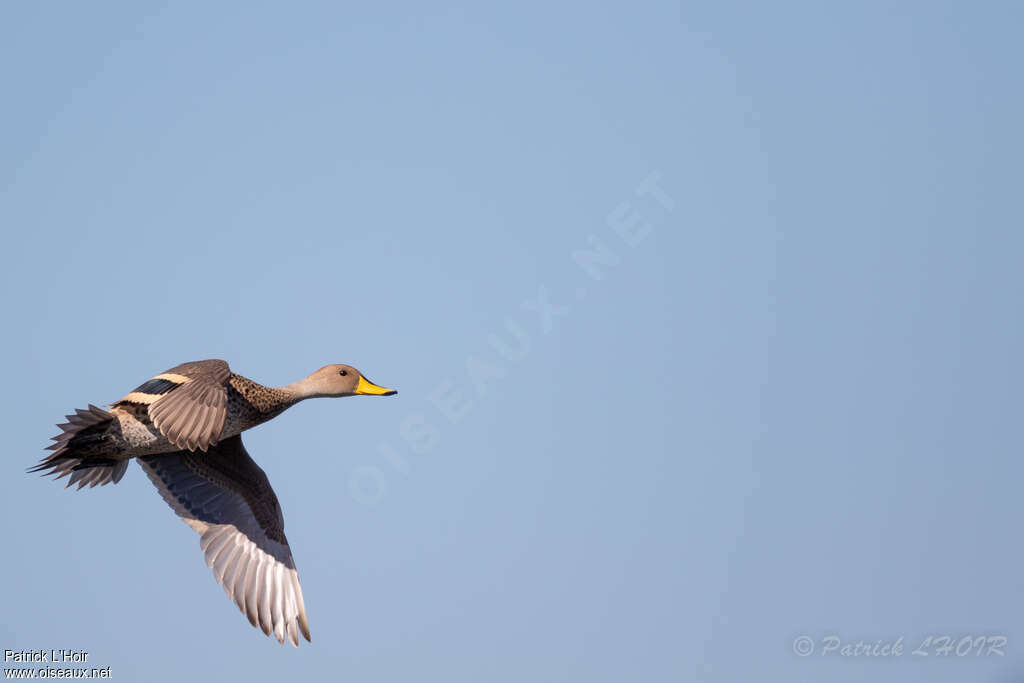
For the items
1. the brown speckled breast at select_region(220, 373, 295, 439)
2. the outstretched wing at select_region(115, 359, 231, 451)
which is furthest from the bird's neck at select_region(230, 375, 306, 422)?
the outstretched wing at select_region(115, 359, 231, 451)

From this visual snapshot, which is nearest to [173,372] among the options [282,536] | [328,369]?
[328,369]

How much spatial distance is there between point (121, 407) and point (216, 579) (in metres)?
3.02

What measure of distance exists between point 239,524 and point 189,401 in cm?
400

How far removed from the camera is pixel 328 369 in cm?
1561

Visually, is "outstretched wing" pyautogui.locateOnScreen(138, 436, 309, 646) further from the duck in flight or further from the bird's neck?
the bird's neck

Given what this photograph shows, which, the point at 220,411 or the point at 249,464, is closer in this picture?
the point at 220,411

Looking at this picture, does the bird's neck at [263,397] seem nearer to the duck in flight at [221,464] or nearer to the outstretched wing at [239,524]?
the duck in flight at [221,464]

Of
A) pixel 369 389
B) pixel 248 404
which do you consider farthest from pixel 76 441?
pixel 369 389

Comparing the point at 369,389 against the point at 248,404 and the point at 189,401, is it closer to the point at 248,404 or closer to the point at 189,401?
the point at 248,404

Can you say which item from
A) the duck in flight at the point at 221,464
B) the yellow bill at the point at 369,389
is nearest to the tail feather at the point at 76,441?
the duck in flight at the point at 221,464

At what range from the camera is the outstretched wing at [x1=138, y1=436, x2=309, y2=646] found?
1540 cm

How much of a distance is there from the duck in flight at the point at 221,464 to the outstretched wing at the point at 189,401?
2 centimetres

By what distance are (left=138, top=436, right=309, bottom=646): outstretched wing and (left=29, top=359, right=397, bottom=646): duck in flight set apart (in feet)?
0.05

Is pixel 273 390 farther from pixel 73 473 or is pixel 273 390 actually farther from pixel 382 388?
pixel 73 473
